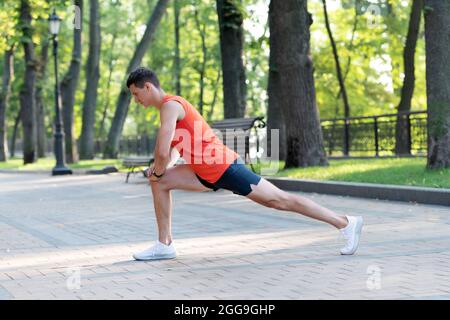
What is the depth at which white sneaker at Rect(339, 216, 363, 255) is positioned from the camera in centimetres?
701

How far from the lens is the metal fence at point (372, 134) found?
21.9 meters

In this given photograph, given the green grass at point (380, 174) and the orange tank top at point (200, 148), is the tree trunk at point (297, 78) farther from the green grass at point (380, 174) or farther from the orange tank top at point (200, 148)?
the orange tank top at point (200, 148)

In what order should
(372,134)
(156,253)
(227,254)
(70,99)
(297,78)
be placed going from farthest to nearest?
1. (70,99)
2. (372,134)
3. (297,78)
4. (227,254)
5. (156,253)

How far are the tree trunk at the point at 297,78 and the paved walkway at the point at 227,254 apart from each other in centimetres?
389

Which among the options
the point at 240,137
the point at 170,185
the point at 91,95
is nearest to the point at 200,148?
the point at 170,185

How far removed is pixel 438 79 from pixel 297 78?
13.1 ft

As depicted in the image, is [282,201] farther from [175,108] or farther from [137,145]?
[137,145]

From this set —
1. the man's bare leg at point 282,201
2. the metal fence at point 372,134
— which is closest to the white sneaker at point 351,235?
the man's bare leg at point 282,201

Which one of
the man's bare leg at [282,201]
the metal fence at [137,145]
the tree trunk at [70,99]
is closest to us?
the man's bare leg at [282,201]

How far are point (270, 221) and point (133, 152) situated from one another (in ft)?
123

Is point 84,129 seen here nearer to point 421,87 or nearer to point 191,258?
point 421,87

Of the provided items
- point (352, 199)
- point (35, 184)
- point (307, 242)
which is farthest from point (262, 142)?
point (307, 242)

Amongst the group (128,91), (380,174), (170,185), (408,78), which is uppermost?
Answer: (128,91)

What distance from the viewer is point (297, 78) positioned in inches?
650
